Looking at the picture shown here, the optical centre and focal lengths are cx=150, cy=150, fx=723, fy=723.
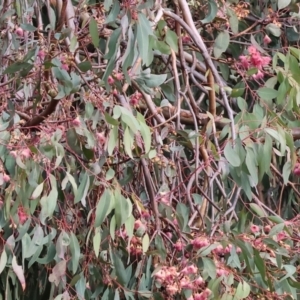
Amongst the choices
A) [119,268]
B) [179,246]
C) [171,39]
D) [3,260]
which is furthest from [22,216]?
[171,39]

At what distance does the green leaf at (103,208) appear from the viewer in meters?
1.19

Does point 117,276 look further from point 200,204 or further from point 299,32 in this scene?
point 299,32

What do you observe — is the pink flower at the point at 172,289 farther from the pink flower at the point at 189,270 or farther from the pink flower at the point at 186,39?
the pink flower at the point at 186,39

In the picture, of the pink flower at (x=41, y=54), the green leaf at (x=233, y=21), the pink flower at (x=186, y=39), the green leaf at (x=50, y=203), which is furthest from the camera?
the pink flower at (x=186, y=39)

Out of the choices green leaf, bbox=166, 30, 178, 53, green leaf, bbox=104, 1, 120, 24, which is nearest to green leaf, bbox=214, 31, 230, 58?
green leaf, bbox=166, 30, 178, 53

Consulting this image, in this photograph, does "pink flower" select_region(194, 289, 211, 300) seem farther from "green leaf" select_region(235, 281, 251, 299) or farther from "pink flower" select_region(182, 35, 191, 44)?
"pink flower" select_region(182, 35, 191, 44)

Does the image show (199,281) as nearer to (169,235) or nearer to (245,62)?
(169,235)

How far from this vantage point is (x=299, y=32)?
2131 mm

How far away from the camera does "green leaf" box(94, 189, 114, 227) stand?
1.19 metres

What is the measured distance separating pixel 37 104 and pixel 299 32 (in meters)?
1.00

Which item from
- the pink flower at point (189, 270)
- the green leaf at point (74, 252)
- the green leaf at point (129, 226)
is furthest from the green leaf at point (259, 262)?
the green leaf at point (74, 252)

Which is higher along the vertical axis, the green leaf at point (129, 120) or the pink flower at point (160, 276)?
the green leaf at point (129, 120)

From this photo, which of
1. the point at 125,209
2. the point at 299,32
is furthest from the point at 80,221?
the point at 299,32

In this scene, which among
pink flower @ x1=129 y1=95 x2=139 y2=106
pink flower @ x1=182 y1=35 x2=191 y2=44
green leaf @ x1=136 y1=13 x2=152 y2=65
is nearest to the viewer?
green leaf @ x1=136 y1=13 x2=152 y2=65
